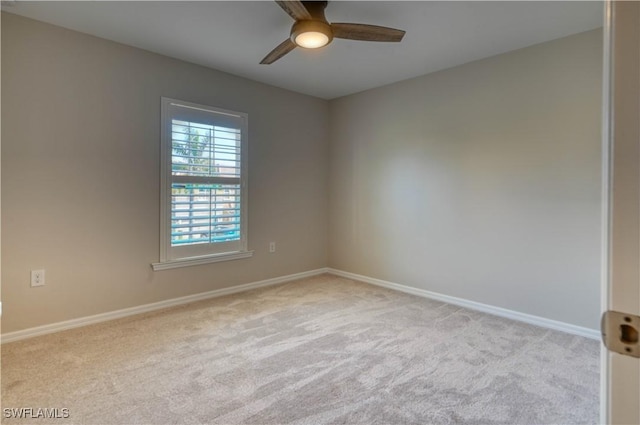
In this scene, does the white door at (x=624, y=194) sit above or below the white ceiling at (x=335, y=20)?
below

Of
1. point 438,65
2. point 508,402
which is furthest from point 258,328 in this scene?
point 438,65

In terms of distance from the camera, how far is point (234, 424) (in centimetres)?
164

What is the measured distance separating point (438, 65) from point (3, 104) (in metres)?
3.77

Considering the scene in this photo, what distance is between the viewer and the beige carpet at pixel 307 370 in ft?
5.73

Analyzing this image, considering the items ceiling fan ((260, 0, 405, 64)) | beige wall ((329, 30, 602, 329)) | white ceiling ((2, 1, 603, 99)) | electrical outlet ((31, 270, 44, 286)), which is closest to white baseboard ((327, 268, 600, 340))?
beige wall ((329, 30, 602, 329))

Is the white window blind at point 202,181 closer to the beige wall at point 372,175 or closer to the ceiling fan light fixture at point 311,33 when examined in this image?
the beige wall at point 372,175

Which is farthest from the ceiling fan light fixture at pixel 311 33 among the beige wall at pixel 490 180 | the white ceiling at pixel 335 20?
the beige wall at pixel 490 180

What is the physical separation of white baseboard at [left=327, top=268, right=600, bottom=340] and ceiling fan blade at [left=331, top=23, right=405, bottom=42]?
8.47ft

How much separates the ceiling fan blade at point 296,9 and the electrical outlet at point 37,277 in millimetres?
2730

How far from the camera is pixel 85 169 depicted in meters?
2.83

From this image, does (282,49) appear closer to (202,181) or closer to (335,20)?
(335,20)

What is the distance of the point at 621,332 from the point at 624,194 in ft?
0.70

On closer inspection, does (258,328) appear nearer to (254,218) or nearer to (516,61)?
(254,218)

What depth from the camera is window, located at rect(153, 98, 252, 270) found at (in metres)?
3.27
